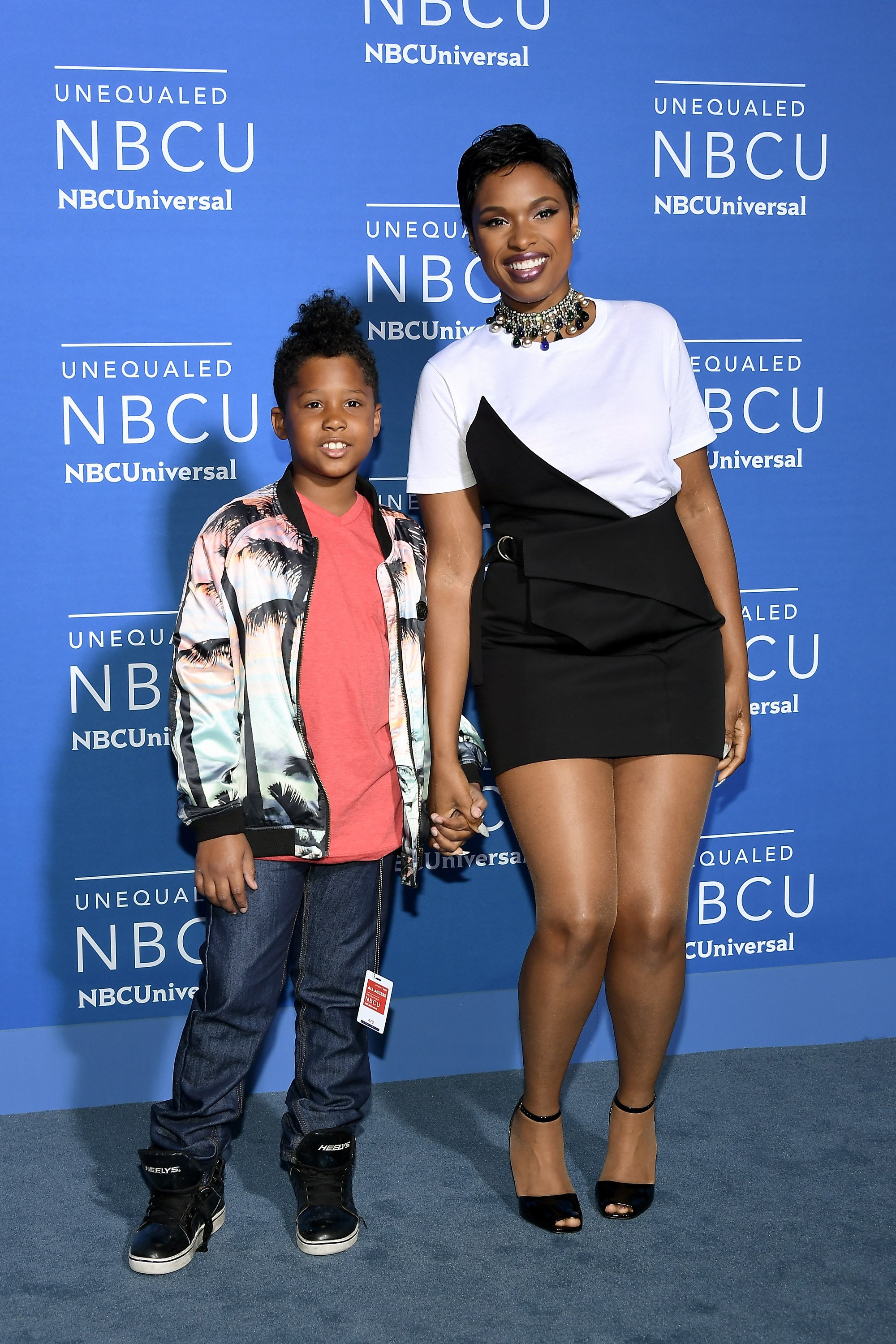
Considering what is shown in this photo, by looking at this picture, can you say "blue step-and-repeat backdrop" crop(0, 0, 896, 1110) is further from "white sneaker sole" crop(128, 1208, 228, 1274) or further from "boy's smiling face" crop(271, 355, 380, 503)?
"white sneaker sole" crop(128, 1208, 228, 1274)

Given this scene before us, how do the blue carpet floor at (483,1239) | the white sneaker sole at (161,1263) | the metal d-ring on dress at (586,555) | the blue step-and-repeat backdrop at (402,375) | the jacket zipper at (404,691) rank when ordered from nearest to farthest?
1. the blue carpet floor at (483,1239)
2. the white sneaker sole at (161,1263)
3. the metal d-ring on dress at (586,555)
4. the jacket zipper at (404,691)
5. the blue step-and-repeat backdrop at (402,375)

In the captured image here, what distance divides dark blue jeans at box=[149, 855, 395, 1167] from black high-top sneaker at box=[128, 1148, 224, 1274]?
4 centimetres

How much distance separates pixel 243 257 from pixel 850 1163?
2135 mm

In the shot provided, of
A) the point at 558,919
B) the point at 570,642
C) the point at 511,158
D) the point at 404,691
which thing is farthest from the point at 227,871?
the point at 511,158

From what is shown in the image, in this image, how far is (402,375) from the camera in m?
2.64

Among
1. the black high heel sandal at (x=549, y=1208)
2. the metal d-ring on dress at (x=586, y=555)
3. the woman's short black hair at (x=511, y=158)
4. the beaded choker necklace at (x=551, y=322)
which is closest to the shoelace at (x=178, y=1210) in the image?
the black high heel sandal at (x=549, y=1208)

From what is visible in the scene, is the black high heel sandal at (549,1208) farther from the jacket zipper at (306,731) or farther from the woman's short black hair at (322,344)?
the woman's short black hair at (322,344)

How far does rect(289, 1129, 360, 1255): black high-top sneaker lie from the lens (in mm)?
2004

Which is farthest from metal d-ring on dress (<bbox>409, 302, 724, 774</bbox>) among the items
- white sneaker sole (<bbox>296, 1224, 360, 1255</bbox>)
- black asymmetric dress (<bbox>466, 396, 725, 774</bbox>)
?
white sneaker sole (<bbox>296, 1224, 360, 1255</bbox>)

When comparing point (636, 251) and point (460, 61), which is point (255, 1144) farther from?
point (460, 61)

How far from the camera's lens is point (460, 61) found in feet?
8.50

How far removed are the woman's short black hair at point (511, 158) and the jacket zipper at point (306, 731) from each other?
0.71m

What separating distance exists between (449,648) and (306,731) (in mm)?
285

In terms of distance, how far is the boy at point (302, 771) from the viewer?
2014mm
